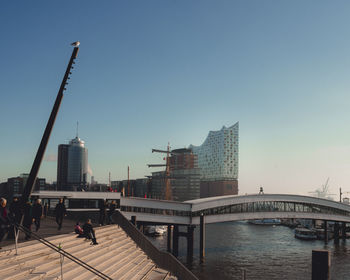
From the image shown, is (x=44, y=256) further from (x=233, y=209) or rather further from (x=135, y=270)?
(x=233, y=209)

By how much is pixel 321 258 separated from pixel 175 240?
102 ft

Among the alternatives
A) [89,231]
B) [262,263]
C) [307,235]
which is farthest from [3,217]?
[307,235]

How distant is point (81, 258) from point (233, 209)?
4417 centimetres

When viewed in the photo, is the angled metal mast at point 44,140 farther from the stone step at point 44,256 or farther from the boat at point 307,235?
the boat at point 307,235

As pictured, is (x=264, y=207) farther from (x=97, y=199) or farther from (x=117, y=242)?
(x=117, y=242)

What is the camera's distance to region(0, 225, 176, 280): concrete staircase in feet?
37.0

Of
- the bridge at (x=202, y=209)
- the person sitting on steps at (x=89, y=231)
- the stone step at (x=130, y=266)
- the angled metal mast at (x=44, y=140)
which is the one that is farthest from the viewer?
the bridge at (x=202, y=209)

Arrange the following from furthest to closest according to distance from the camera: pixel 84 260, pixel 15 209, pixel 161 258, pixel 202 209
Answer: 1. pixel 202 209
2. pixel 161 258
3. pixel 15 209
4. pixel 84 260

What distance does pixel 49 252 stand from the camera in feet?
44.5

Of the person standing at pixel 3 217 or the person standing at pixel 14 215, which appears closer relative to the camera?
the person standing at pixel 3 217

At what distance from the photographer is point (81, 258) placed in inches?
569

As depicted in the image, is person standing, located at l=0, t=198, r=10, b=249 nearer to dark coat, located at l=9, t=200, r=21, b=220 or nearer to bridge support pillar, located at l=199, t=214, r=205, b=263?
dark coat, located at l=9, t=200, r=21, b=220

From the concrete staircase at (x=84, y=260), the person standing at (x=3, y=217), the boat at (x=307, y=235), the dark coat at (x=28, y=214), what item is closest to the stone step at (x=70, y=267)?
the concrete staircase at (x=84, y=260)

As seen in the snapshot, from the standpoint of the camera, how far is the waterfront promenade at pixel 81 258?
11.3 m
